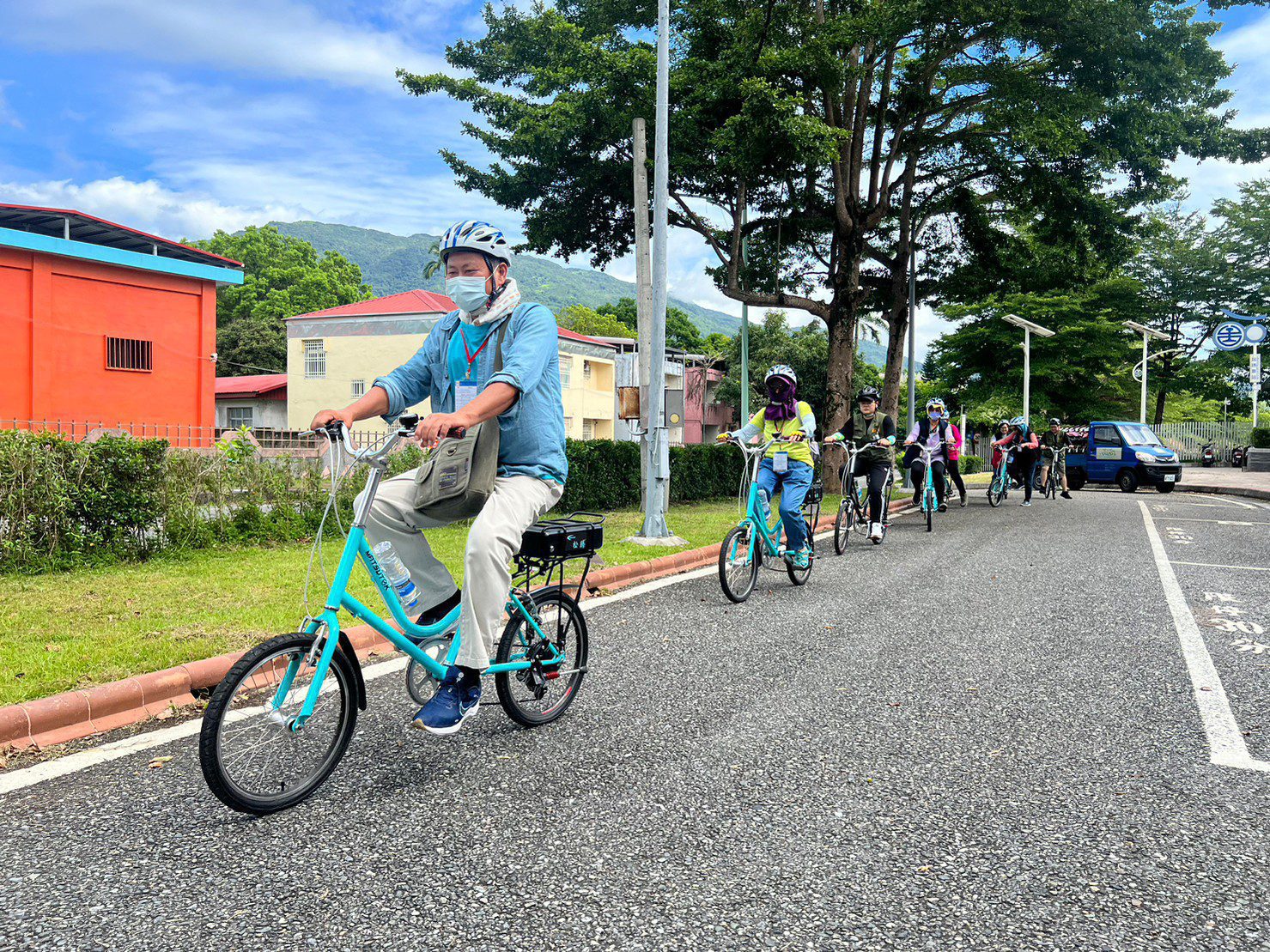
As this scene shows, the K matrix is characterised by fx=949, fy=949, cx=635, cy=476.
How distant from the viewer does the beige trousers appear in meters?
3.66

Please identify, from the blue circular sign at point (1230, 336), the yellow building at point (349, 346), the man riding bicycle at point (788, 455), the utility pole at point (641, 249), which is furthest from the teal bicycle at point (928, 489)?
the yellow building at point (349, 346)

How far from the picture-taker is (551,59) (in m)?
18.2

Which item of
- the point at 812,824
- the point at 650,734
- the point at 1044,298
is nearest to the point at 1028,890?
the point at 812,824

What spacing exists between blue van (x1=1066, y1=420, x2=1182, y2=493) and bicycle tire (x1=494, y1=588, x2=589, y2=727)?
26.2m

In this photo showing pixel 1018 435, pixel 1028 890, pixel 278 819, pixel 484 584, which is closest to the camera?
pixel 1028 890

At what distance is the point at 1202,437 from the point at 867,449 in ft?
152

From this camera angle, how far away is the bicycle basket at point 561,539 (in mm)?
3900

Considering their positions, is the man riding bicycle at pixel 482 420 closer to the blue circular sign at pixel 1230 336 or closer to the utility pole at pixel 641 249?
the utility pole at pixel 641 249

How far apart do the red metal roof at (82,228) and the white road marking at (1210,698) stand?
24534mm

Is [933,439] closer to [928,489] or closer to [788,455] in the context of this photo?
[928,489]

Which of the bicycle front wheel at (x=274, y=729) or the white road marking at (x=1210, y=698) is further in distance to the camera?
the white road marking at (x=1210, y=698)

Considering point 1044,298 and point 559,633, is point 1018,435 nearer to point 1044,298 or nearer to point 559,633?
point 559,633

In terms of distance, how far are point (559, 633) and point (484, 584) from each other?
0.77 metres

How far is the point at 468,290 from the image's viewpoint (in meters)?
3.81
